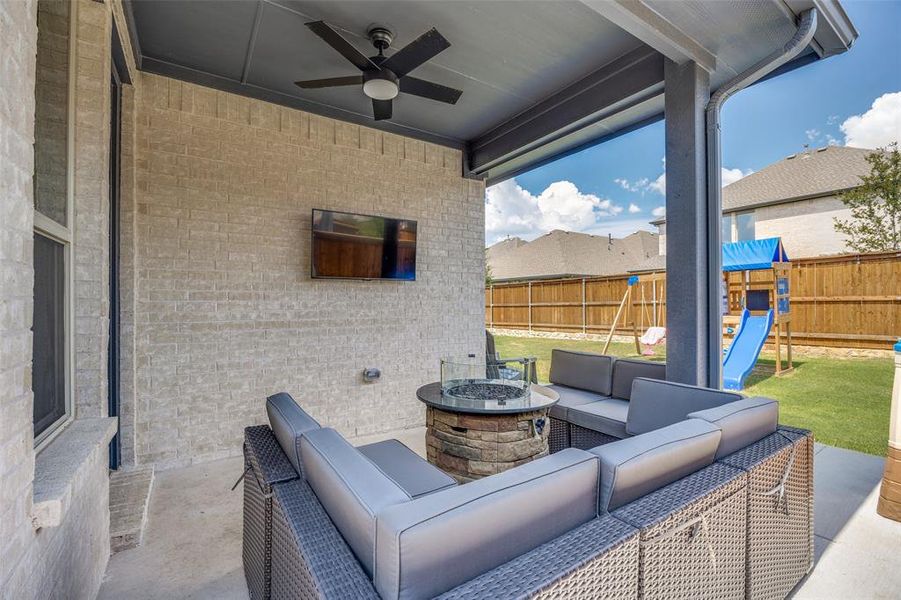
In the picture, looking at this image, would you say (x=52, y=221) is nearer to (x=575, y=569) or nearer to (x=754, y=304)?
(x=575, y=569)

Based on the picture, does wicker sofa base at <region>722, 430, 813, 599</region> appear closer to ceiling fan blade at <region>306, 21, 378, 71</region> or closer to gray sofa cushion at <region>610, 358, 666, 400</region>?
gray sofa cushion at <region>610, 358, 666, 400</region>

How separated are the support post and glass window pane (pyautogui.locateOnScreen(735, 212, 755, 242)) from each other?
265 inches

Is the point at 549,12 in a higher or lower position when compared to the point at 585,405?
higher

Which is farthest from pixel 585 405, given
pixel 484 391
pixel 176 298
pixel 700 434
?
pixel 176 298

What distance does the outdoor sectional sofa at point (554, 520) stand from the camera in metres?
0.90

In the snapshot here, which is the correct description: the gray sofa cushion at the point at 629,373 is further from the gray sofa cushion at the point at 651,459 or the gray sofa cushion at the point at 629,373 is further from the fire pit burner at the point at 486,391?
the gray sofa cushion at the point at 651,459

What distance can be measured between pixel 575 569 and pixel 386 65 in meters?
2.93

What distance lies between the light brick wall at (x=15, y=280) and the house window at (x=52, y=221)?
0.58 meters

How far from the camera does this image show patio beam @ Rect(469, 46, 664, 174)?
10.3ft

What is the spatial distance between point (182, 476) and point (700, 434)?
11.5 ft

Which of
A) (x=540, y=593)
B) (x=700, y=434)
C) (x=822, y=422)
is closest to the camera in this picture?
(x=540, y=593)

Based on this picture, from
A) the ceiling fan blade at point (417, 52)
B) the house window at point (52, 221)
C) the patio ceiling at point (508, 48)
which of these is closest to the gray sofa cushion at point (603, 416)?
the patio ceiling at point (508, 48)

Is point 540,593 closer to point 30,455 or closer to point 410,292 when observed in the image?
point 30,455

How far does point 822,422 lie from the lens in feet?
12.4
